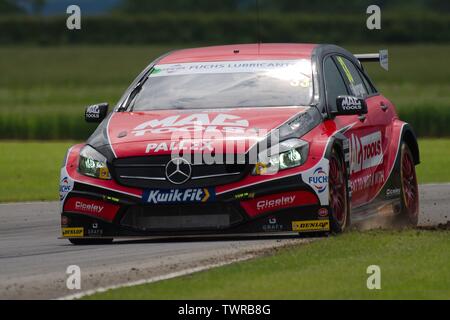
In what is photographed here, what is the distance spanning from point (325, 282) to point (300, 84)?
362cm

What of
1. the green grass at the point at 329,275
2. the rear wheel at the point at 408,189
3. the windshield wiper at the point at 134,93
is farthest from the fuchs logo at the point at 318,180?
the rear wheel at the point at 408,189

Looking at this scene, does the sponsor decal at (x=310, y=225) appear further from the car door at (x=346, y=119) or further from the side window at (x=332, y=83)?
the side window at (x=332, y=83)

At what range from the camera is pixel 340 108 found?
11.5m

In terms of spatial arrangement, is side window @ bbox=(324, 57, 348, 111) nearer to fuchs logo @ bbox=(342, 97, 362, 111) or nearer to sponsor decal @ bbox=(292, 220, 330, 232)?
fuchs logo @ bbox=(342, 97, 362, 111)

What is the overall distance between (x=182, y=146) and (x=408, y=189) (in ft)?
10.8

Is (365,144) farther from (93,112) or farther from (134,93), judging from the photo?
(93,112)

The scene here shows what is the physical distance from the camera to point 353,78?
13055 millimetres

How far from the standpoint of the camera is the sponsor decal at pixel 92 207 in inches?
427

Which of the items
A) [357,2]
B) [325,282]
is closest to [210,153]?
[325,282]

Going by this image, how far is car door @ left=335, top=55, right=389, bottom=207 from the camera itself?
38.9 ft

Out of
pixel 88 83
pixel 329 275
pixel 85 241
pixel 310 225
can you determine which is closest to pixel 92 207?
pixel 85 241

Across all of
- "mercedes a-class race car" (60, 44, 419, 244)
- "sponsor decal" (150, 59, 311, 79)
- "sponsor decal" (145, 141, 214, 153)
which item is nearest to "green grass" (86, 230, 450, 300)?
"mercedes a-class race car" (60, 44, 419, 244)

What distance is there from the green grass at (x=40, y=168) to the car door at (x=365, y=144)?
272 inches

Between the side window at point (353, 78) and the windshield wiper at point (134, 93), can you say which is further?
the side window at point (353, 78)
